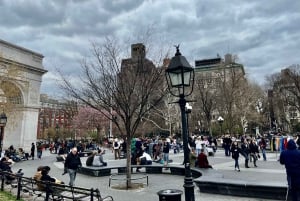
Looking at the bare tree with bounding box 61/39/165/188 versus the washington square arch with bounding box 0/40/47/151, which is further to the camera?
the washington square arch with bounding box 0/40/47/151

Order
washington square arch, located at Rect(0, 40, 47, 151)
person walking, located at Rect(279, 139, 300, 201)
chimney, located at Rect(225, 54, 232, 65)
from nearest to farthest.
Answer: person walking, located at Rect(279, 139, 300, 201)
washington square arch, located at Rect(0, 40, 47, 151)
chimney, located at Rect(225, 54, 232, 65)

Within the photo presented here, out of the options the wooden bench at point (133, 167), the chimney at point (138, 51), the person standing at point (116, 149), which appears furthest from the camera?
the person standing at point (116, 149)

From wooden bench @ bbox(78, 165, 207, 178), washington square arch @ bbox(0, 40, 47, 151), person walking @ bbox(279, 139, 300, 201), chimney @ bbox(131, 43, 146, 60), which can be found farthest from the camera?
washington square arch @ bbox(0, 40, 47, 151)

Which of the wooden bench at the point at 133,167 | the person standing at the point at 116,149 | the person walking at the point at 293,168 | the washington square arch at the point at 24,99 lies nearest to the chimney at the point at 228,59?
the person standing at the point at 116,149

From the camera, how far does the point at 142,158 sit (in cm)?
1642

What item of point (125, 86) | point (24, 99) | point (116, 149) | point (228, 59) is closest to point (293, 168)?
point (125, 86)

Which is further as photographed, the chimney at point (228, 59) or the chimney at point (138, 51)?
the chimney at point (228, 59)

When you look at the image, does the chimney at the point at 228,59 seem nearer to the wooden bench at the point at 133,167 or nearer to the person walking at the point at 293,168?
the wooden bench at the point at 133,167

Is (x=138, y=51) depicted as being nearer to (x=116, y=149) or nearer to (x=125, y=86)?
(x=125, y=86)

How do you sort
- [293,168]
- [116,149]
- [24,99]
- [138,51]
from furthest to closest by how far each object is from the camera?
1. [24,99]
2. [116,149]
3. [138,51]
4. [293,168]

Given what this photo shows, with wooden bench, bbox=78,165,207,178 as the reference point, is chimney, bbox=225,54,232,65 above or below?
above

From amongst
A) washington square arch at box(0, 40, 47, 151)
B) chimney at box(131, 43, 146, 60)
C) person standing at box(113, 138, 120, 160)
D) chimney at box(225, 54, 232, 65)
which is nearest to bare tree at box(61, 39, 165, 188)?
chimney at box(131, 43, 146, 60)

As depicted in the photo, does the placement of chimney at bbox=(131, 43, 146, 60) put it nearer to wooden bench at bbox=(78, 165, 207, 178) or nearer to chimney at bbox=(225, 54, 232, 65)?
wooden bench at bbox=(78, 165, 207, 178)

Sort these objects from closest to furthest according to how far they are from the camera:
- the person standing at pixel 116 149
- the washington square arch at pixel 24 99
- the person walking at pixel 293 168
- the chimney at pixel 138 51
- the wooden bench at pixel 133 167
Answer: the person walking at pixel 293 168
the chimney at pixel 138 51
the wooden bench at pixel 133 167
the person standing at pixel 116 149
the washington square arch at pixel 24 99
